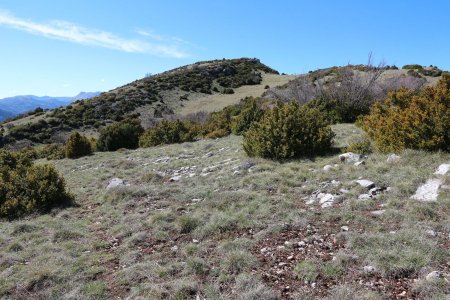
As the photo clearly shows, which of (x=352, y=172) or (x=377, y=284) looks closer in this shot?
(x=377, y=284)

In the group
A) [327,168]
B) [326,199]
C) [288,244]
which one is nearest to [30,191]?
[288,244]

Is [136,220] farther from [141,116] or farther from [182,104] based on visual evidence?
[182,104]

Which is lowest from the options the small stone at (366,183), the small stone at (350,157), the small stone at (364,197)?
the small stone at (364,197)

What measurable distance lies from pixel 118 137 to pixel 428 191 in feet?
66.2

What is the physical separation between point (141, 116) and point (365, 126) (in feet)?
125

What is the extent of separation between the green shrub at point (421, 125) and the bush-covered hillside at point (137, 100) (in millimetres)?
37840

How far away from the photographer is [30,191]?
9523 millimetres

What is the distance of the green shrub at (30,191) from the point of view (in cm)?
905

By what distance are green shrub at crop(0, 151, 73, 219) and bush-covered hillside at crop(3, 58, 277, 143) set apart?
112 feet

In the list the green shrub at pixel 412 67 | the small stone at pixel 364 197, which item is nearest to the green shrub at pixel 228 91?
the green shrub at pixel 412 67

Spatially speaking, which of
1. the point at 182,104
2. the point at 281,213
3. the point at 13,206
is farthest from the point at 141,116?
the point at 281,213

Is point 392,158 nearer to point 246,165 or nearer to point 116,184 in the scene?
point 246,165

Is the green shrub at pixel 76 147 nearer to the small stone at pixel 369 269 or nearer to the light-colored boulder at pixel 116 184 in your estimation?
the light-colored boulder at pixel 116 184

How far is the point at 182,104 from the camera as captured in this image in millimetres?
50594
